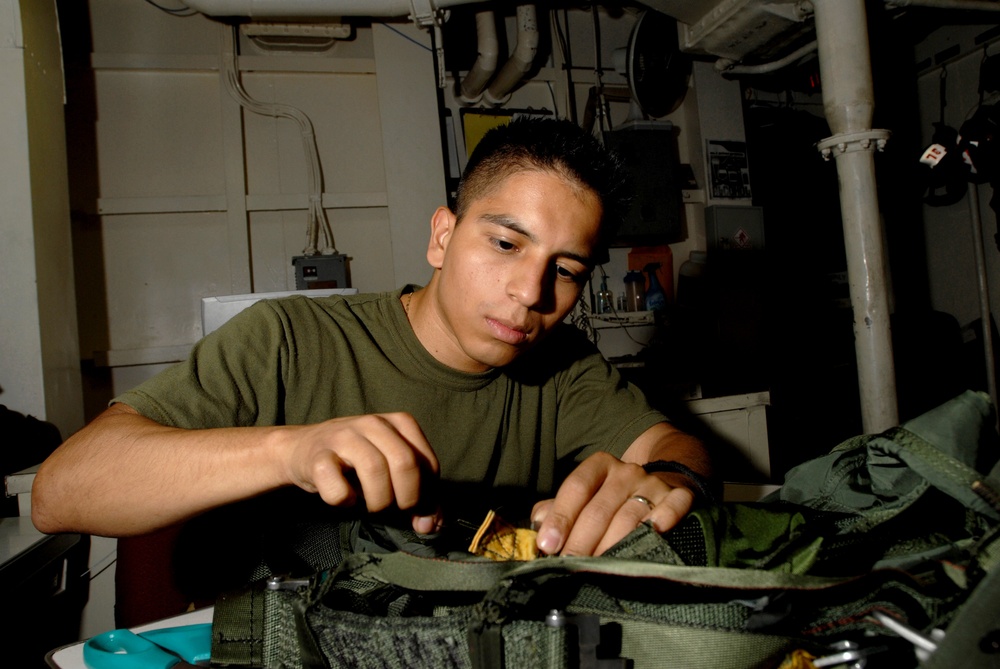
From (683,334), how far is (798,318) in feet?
3.46

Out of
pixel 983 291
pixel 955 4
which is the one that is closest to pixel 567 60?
pixel 955 4

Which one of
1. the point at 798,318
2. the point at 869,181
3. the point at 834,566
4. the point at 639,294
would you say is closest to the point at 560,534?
the point at 834,566

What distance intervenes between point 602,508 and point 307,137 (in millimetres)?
3118

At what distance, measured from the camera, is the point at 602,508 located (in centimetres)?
75

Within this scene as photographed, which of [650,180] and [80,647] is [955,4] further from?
[80,647]

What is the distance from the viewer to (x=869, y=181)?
223 centimetres

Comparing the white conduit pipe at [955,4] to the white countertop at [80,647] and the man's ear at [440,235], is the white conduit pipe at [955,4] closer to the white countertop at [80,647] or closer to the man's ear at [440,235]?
the man's ear at [440,235]

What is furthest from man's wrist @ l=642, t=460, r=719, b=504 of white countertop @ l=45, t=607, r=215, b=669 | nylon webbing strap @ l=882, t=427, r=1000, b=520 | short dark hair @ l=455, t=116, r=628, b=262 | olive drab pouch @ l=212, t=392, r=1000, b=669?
white countertop @ l=45, t=607, r=215, b=669

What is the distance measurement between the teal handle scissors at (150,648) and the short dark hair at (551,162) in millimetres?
918

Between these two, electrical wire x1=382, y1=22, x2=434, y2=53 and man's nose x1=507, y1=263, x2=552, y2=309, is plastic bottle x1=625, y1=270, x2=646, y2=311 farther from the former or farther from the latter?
man's nose x1=507, y1=263, x2=552, y2=309

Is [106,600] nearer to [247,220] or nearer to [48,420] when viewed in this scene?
[48,420]

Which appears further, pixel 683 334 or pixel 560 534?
pixel 683 334

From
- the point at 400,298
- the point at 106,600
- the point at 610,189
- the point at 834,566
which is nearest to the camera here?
the point at 834,566

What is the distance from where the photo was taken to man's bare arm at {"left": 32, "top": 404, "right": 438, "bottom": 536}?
0.67 m
